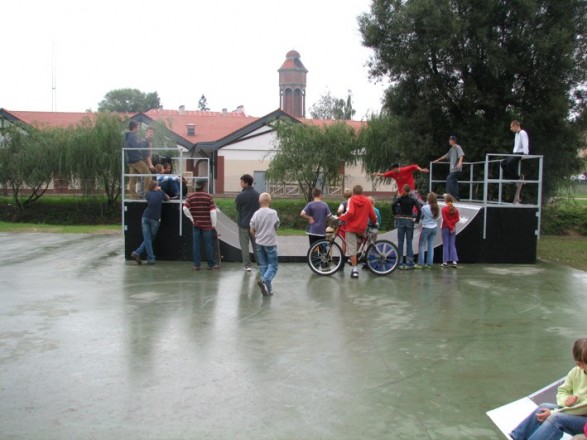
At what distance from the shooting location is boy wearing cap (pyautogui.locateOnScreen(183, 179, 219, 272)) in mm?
11031

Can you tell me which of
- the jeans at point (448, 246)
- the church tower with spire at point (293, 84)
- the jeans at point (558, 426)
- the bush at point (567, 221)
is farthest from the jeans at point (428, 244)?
the church tower with spire at point (293, 84)

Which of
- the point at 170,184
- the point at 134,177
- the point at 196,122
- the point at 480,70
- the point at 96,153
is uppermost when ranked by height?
the point at 196,122

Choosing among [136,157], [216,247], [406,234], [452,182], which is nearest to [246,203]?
[216,247]

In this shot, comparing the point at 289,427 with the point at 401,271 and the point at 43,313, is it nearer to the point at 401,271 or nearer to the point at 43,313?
the point at 43,313

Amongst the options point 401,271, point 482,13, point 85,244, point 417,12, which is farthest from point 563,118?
point 85,244

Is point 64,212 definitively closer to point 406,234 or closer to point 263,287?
point 406,234

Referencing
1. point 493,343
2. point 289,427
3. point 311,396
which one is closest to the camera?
point 289,427

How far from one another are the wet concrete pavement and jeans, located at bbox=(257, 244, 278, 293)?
0.95 feet

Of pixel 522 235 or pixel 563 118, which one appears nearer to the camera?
pixel 522 235

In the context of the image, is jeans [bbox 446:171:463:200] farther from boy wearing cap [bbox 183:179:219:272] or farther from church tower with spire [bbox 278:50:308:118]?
church tower with spire [bbox 278:50:308:118]

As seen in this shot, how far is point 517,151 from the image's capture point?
1220 cm

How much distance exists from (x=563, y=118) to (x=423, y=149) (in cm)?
414

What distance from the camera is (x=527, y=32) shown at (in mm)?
16750

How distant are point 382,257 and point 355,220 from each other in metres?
0.92
